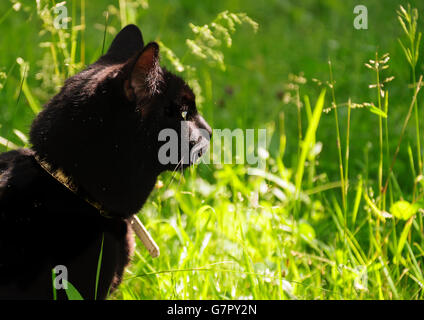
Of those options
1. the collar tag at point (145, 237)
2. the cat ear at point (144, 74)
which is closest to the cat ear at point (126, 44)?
the cat ear at point (144, 74)

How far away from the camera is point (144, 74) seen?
1.54m

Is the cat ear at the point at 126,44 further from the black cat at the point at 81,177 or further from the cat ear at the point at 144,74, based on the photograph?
the cat ear at the point at 144,74

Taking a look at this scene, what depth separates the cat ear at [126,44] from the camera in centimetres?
191

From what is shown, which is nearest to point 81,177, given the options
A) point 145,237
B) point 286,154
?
point 145,237

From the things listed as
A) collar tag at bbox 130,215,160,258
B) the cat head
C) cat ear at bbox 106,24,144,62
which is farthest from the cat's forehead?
collar tag at bbox 130,215,160,258

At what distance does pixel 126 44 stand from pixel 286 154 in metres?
1.35

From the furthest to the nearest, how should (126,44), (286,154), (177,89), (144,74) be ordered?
1. (286,154)
2. (126,44)
3. (177,89)
4. (144,74)

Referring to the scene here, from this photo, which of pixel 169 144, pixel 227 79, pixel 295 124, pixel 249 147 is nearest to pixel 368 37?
pixel 295 124

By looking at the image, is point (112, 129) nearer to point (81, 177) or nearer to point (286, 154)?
point (81, 177)

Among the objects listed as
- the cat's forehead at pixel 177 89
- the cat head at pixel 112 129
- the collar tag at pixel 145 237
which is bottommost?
the collar tag at pixel 145 237

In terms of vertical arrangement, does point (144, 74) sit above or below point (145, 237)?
above
